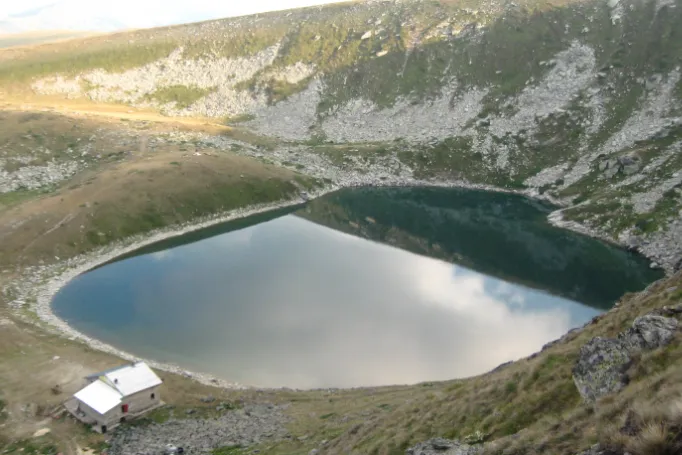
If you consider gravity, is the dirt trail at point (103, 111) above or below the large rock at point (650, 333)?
above

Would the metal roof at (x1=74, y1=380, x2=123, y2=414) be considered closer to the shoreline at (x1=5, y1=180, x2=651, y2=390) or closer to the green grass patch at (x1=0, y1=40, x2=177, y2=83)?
the shoreline at (x1=5, y1=180, x2=651, y2=390)

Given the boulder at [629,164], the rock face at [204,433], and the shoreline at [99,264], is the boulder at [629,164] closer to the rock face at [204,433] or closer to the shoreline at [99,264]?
the shoreline at [99,264]

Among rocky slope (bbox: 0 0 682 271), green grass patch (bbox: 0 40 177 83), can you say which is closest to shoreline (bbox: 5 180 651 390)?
rocky slope (bbox: 0 0 682 271)

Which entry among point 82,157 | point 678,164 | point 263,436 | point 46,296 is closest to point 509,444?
point 263,436

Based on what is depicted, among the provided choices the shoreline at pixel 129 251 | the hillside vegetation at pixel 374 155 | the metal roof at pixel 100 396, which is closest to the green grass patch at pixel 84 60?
the hillside vegetation at pixel 374 155

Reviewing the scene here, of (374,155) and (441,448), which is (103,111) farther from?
(441,448)

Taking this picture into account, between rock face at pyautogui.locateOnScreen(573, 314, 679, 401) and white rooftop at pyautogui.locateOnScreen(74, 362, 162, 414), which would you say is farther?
white rooftop at pyautogui.locateOnScreen(74, 362, 162, 414)

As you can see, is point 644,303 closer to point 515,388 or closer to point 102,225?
point 515,388
